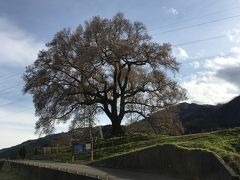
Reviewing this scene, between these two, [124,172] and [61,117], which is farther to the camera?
[61,117]

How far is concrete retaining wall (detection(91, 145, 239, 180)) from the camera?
18.1 meters

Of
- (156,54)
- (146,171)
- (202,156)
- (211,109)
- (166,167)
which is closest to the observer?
(202,156)

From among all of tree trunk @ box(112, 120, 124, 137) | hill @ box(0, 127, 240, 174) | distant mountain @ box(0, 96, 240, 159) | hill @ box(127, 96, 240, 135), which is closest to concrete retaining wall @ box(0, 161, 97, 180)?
hill @ box(0, 127, 240, 174)

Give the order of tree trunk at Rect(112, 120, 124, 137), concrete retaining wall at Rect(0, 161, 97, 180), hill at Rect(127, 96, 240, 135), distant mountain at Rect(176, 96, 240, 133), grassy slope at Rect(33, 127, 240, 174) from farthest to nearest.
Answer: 1. distant mountain at Rect(176, 96, 240, 133)
2. hill at Rect(127, 96, 240, 135)
3. tree trunk at Rect(112, 120, 124, 137)
4. concrete retaining wall at Rect(0, 161, 97, 180)
5. grassy slope at Rect(33, 127, 240, 174)

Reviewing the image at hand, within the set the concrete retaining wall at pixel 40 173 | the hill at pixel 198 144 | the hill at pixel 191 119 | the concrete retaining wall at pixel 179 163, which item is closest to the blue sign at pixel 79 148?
the hill at pixel 198 144

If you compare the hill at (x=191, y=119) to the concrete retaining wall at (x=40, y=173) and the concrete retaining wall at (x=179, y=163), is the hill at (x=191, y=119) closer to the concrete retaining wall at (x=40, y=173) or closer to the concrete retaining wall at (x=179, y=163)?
the concrete retaining wall at (x=40, y=173)

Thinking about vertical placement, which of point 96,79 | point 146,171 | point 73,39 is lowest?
point 146,171

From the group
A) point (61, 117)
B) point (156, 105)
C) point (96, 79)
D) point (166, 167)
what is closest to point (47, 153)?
point (61, 117)

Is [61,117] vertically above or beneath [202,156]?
above

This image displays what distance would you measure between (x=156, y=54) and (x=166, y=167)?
28.9m

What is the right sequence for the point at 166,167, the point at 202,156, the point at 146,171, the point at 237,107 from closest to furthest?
the point at 202,156 → the point at 166,167 → the point at 146,171 → the point at 237,107

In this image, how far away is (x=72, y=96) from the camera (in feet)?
165

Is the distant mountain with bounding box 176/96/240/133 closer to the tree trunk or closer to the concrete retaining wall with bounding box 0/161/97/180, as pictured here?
the tree trunk

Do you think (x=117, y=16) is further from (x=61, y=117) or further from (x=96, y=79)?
(x=61, y=117)
